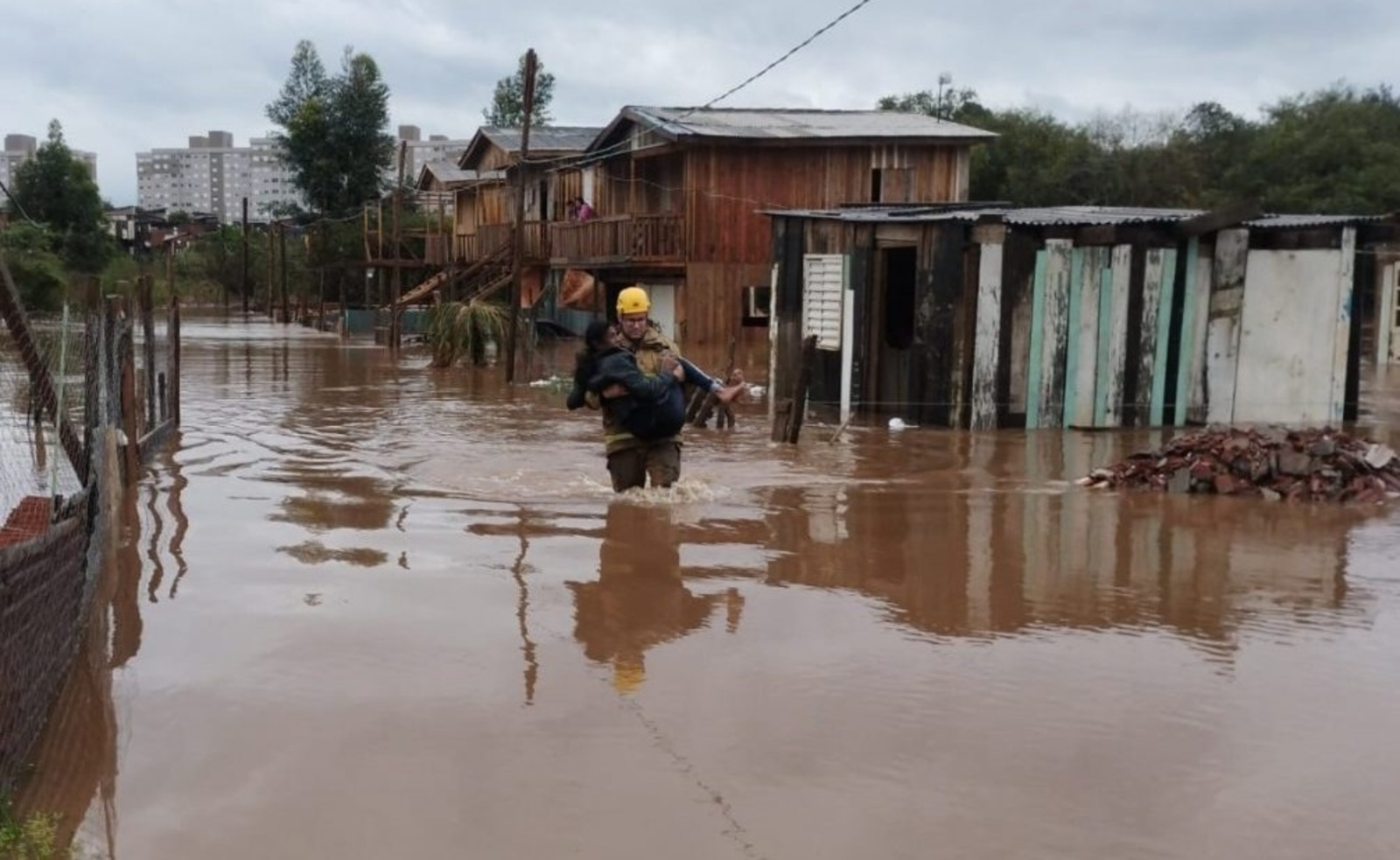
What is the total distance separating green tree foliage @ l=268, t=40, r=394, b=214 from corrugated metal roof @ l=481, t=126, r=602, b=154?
18515mm

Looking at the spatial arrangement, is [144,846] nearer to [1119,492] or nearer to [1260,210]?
[1119,492]

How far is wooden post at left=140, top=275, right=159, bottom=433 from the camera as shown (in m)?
12.1

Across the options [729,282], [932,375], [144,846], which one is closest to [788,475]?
[932,375]

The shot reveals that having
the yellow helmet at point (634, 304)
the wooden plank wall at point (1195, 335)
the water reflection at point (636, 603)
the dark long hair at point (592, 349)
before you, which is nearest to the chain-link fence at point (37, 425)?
the water reflection at point (636, 603)

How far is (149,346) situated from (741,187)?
16.2 m

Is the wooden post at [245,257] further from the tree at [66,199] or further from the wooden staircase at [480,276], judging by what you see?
the wooden staircase at [480,276]

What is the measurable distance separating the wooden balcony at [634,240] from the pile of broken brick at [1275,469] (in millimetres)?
16769

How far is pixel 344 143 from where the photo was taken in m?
55.8

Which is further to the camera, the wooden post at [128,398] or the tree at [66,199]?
the tree at [66,199]

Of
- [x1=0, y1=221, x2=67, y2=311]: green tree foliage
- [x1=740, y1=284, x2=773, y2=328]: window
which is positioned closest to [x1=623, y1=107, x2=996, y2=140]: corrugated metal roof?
[x1=740, y1=284, x2=773, y2=328]: window

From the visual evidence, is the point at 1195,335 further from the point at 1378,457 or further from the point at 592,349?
the point at 592,349

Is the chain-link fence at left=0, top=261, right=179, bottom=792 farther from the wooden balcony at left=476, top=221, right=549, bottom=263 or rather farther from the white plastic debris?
the wooden balcony at left=476, top=221, right=549, bottom=263

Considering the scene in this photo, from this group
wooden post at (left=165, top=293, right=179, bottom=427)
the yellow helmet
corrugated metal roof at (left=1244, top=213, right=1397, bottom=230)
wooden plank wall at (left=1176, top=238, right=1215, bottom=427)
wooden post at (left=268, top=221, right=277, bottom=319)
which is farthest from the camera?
wooden post at (left=268, top=221, right=277, bottom=319)

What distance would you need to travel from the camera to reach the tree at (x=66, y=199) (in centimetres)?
4450
